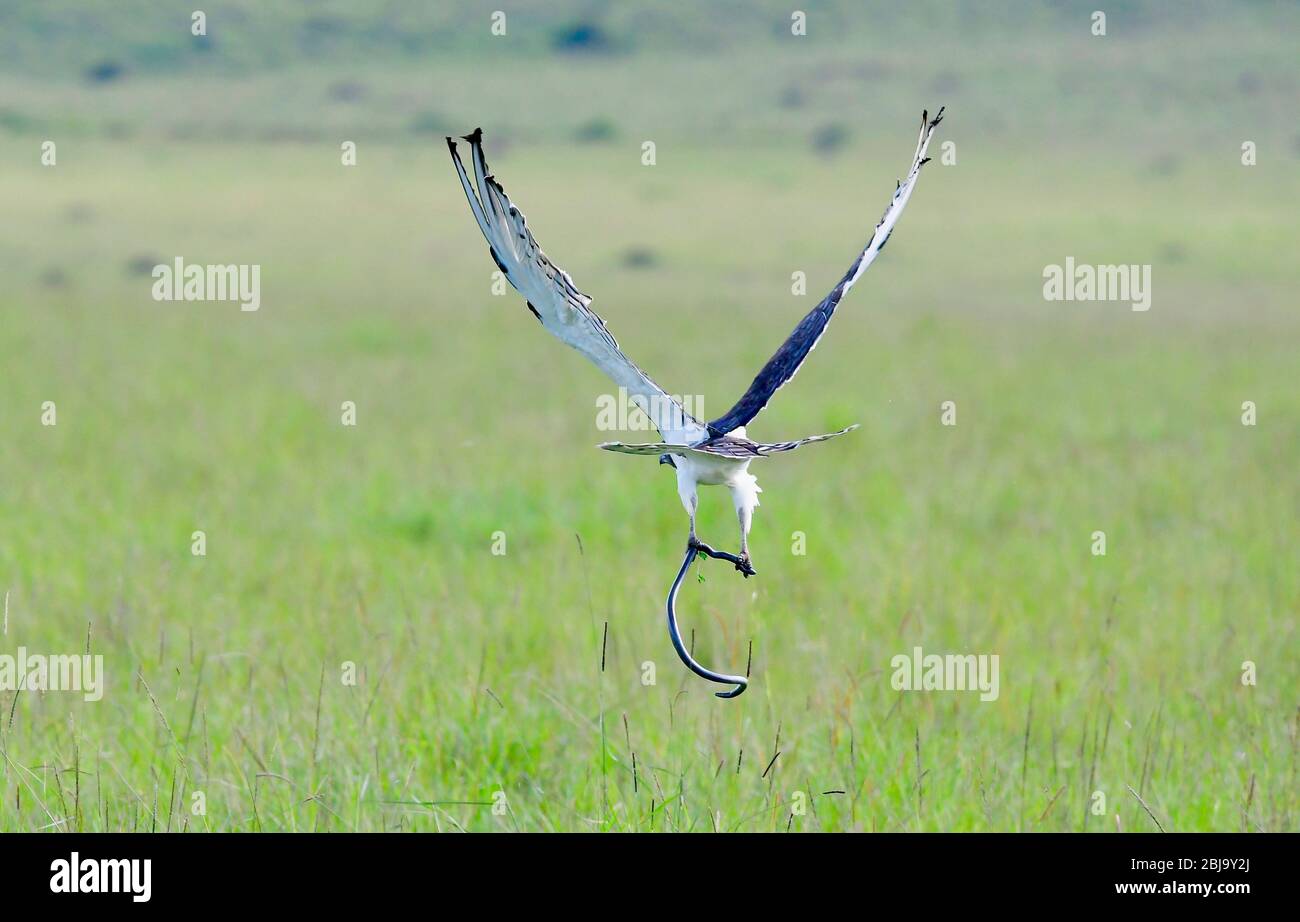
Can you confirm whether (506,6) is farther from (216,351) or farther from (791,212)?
(216,351)

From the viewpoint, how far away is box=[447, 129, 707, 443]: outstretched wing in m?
1.96

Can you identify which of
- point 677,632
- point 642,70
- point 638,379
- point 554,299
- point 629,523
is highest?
point 642,70

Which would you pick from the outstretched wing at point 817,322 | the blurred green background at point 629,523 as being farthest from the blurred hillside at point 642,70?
the outstretched wing at point 817,322

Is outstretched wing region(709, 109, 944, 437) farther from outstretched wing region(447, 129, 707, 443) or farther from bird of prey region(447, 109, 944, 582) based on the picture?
outstretched wing region(447, 129, 707, 443)

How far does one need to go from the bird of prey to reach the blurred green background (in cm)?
53

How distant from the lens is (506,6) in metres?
73.1

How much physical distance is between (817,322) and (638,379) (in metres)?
0.47

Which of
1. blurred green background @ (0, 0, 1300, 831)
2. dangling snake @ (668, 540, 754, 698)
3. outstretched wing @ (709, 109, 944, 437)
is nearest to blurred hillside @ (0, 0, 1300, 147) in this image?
blurred green background @ (0, 0, 1300, 831)

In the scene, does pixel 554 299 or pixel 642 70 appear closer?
pixel 554 299

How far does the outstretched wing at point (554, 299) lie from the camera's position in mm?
1965

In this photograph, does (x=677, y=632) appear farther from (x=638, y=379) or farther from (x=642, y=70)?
(x=642, y=70)

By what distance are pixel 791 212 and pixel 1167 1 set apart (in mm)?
41029

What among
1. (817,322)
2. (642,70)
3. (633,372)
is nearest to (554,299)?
(633,372)

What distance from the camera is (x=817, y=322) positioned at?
7.80 ft
